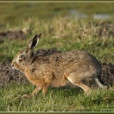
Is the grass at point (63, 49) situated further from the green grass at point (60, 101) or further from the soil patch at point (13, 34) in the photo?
the soil patch at point (13, 34)

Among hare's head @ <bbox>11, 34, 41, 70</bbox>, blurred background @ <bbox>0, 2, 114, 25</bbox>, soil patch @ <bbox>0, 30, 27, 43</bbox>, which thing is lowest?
blurred background @ <bbox>0, 2, 114, 25</bbox>

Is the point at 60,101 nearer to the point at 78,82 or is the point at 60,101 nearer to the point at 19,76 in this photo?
the point at 78,82

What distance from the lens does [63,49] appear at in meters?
12.7

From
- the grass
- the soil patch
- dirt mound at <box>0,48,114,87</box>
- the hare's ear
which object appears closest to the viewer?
the grass

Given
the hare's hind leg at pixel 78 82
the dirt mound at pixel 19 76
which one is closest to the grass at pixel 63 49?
the hare's hind leg at pixel 78 82

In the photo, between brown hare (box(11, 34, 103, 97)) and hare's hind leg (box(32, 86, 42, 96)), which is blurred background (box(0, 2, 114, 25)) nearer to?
brown hare (box(11, 34, 103, 97))

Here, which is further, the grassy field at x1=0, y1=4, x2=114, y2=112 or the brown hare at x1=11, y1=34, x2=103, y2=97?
the brown hare at x1=11, y1=34, x2=103, y2=97

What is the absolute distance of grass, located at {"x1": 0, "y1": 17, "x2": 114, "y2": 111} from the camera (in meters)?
7.98

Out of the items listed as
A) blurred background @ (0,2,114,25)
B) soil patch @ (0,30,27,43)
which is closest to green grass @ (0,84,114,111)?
soil patch @ (0,30,27,43)

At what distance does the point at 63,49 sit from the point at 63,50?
0.37 ft

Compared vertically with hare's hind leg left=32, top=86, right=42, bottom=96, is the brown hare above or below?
above

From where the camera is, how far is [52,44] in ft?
45.6

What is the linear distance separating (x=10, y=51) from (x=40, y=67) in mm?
3402

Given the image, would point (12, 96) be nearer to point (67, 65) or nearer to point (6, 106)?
point (6, 106)
